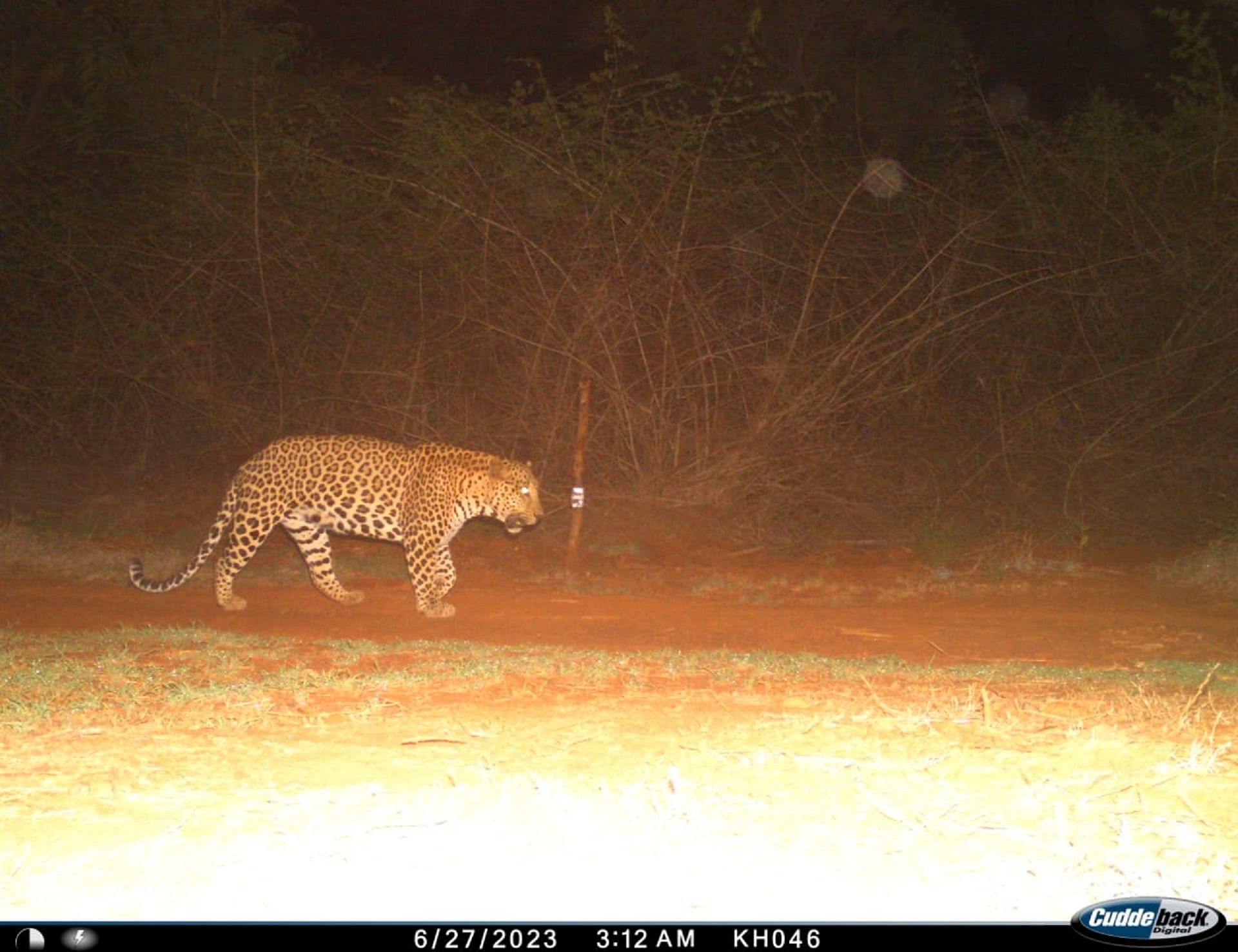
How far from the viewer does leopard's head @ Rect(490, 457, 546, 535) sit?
9578 mm

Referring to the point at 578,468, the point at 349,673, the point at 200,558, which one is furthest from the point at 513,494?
the point at 349,673

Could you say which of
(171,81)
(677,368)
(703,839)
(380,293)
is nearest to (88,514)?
(380,293)

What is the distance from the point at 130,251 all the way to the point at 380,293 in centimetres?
259

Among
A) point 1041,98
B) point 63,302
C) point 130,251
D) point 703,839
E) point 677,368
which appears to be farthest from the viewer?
point 1041,98

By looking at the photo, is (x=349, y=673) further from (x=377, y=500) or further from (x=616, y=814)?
(x=377, y=500)

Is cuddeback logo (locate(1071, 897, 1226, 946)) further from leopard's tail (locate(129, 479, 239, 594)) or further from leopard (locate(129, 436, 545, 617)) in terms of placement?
leopard's tail (locate(129, 479, 239, 594))

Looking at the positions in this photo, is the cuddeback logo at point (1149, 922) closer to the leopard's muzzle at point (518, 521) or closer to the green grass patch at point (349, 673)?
the green grass patch at point (349, 673)

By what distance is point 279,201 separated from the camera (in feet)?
42.1

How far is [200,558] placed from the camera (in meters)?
9.90

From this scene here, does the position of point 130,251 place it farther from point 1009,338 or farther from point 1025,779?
point 1025,779

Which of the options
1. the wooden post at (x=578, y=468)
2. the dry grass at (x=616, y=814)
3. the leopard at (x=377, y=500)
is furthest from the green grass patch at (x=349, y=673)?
the wooden post at (x=578, y=468)

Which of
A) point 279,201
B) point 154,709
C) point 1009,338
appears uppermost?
point 279,201

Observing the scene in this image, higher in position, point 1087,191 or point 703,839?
point 1087,191

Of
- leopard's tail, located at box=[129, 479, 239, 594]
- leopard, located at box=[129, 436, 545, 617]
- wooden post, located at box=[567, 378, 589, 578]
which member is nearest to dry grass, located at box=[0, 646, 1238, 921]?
leopard, located at box=[129, 436, 545, 617]
